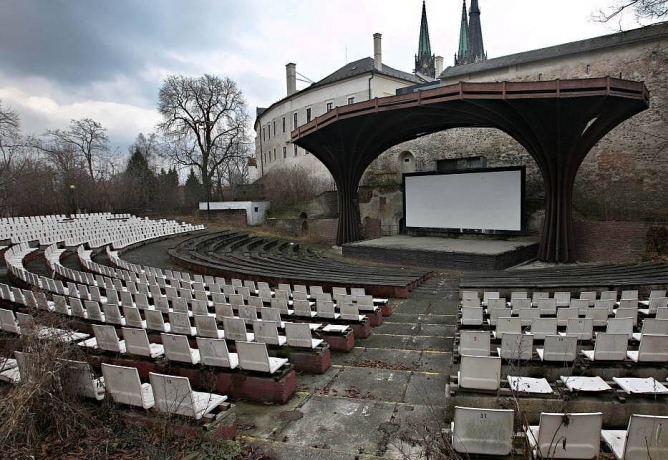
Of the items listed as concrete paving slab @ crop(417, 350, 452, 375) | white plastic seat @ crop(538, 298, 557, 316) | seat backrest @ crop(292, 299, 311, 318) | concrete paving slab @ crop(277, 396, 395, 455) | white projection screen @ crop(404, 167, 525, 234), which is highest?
white projection screen @ crop(404, 167, 525, 234)

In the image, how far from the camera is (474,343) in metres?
5.89

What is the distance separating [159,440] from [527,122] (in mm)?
20540

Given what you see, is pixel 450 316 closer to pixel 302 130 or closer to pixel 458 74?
pixel 302 130

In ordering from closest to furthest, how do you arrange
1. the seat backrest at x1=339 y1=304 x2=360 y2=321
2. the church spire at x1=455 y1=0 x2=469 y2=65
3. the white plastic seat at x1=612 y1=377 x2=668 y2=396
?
the white plastic seat at x1=612 y1=377 x2=668 y2=396, the seat backrest at x1=339 y1=304 x2=360 y2=321, the church spire at x1=455 y1=0 x2=469 y2=65

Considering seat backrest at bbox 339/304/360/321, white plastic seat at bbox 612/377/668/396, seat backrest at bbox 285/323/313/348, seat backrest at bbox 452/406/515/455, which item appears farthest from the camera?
seat backrest at bbox 339/304/360/321

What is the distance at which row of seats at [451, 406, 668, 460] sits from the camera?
330 centimetres

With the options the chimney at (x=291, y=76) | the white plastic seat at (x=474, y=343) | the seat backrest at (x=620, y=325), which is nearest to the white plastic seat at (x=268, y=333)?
the white plastic seat at (x=474, y=343)

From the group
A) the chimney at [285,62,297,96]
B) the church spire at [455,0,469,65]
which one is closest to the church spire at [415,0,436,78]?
the church spire at [455,0,469,65]

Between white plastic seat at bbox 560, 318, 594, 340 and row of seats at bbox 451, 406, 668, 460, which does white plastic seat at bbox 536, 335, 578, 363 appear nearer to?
white plastic seat at bbox 560, 318, 594, 340

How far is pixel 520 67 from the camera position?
35.6 meters

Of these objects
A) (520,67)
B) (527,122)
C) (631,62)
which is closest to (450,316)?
(527,122)

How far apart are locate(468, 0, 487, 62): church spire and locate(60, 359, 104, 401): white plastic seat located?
3372 inches

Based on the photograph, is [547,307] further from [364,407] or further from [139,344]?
[139,344]

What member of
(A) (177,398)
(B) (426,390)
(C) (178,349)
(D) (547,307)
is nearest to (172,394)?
(A) (177,398)
